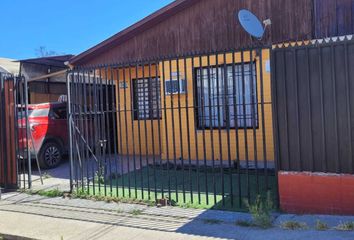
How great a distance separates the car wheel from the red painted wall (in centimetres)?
748

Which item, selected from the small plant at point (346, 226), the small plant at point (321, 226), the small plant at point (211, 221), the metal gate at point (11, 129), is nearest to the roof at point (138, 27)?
the metal gate at point (11, 129)

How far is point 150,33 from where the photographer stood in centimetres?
1177

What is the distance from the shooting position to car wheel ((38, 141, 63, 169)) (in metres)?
11.8

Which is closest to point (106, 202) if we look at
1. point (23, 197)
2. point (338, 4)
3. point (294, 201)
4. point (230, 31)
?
point (23, 197)

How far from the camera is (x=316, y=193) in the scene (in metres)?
6.09

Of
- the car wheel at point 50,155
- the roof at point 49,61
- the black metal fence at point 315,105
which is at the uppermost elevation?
the roof at point 49,61

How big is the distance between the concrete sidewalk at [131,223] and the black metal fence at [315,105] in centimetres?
83

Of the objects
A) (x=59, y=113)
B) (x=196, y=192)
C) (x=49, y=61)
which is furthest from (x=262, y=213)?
(x=49, y=61)

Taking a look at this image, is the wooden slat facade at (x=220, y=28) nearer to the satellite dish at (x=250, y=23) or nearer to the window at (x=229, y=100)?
the satellite dish at (x=250, y=23)

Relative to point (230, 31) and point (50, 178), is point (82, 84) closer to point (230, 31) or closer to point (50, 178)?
point (50, 178)

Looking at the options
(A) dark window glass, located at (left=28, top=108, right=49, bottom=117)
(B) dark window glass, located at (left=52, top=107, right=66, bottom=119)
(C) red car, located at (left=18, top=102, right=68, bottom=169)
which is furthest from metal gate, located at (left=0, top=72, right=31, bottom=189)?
(B) dark window glass, located at (left=52, top=107, right=66, bottom=119)

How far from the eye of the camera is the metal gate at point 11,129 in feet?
29.4

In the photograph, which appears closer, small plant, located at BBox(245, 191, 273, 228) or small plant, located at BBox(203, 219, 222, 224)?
small plant, located at BBox(245, 191, 273, 228)

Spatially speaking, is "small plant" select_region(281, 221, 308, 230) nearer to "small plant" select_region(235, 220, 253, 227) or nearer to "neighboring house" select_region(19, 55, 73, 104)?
"small plant" select_region(235, 220, 253, 227)
